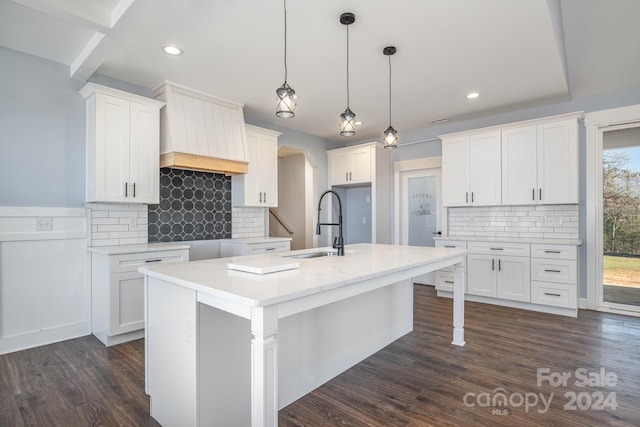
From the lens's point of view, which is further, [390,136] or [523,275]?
[523,275]

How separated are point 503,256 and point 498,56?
2.46 m

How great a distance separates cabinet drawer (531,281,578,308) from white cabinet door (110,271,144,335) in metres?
4.40

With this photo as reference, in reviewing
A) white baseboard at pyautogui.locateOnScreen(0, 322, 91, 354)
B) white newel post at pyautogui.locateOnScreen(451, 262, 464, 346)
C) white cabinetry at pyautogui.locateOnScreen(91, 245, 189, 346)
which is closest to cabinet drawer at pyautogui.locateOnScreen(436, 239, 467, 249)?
white newel post at pyautogui.locateOnScreen(451, 262, 464, 346)

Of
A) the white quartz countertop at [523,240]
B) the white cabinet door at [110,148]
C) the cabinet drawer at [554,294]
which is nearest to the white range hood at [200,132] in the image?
the white cabinet door at [110,148]

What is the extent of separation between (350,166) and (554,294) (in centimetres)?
338

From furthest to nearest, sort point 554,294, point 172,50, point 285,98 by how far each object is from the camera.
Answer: point 554,294 → point 172,50 → point 285,98

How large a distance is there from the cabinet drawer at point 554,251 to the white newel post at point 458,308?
1.67 m

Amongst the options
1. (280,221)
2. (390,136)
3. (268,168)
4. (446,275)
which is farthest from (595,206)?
(280,221)

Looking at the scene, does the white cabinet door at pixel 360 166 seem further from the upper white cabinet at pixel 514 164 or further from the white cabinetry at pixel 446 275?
the white cabinetry at pixel 446 275

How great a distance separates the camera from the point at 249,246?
4.00 meters

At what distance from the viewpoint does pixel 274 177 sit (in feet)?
15.6

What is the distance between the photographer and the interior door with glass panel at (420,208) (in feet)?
18.1

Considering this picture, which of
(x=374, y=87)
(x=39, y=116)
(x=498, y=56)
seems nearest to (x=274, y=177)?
(x=374, y=87)

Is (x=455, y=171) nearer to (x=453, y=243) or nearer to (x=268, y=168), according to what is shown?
(x=453, y=243)
